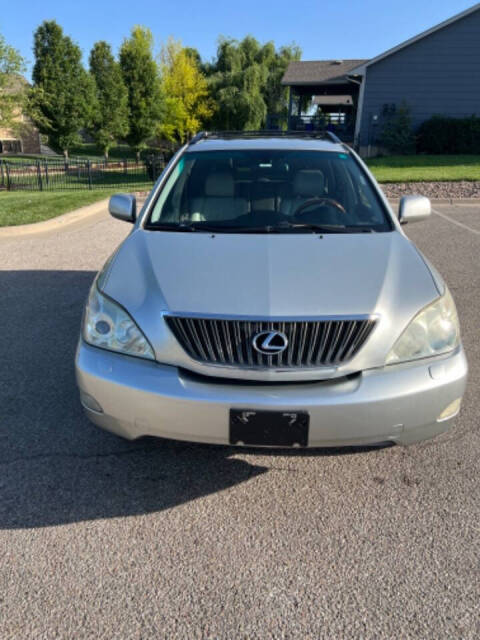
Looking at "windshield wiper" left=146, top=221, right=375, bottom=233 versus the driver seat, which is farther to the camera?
the driver seat

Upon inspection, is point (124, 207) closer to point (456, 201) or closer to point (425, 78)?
point (456, 201)

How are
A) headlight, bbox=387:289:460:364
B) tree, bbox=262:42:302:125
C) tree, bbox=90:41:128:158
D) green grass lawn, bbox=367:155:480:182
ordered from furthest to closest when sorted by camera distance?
tree, bbox=262:42:302:125 → tree, bbox=90:41:128:158 → green grass lawn, bbox=367:155:480:182 → headlight, bbox=387:289:460:364

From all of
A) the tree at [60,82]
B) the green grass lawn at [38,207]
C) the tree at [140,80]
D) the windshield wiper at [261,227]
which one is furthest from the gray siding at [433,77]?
the windshield wiper at [261,227]

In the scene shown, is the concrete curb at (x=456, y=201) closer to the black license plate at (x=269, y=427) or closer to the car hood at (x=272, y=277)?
the car hood at (x=272, y=277)

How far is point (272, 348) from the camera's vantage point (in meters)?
2.15

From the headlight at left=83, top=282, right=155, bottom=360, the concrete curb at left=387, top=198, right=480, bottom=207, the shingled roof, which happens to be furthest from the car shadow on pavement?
the shingled roof

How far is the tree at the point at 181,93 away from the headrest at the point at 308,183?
1404 inches

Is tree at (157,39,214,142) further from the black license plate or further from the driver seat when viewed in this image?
the black license plate

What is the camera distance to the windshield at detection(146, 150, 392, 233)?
3.22 m

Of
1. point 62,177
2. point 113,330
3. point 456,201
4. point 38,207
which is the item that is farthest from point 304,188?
point 62,177

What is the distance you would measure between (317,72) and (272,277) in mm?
34747

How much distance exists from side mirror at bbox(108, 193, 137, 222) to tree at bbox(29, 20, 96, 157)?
95.6 ft

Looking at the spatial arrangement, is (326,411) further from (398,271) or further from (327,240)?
(327,240)

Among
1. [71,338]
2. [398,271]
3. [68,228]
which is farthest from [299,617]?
[68,228]
